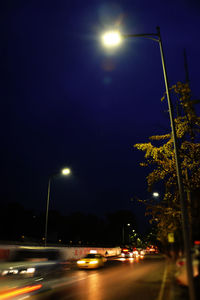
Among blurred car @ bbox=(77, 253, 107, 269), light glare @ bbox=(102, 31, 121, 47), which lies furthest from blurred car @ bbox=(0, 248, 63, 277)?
light glare @ bbox=(102, 31, 121, 47)

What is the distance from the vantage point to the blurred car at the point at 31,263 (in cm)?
962

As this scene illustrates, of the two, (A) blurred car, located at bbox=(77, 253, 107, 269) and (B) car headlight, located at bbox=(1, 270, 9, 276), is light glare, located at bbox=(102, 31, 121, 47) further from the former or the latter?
(A) blurred car, located at bbox=(77, 253, 107, 269)

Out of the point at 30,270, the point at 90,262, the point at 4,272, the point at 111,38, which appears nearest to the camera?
the point at 4,272

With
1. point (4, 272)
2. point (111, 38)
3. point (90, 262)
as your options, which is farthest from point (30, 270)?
point (90, 262)

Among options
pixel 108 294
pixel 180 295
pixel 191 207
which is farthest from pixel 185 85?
pixel 108 294

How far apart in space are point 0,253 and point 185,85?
386 inches

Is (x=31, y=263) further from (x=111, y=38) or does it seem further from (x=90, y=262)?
(x=90, y=262)

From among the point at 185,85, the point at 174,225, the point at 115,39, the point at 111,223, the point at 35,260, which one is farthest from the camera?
the point at 111,223

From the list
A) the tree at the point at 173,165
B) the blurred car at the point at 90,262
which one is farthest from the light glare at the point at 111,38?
the blurred car at the point at 90,262

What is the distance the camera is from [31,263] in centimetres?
1118

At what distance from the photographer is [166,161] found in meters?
15.8

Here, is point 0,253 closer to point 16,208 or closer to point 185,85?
point 185,85

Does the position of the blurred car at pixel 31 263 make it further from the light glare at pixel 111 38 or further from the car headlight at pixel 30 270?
the light glare at pixel 111 38

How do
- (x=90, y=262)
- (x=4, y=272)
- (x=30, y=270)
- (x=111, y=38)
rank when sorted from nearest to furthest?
1. (x=4, y=272)
2. (x=111, y=38)
3. (x=30, y=270)
4. (x=90, y=262)
